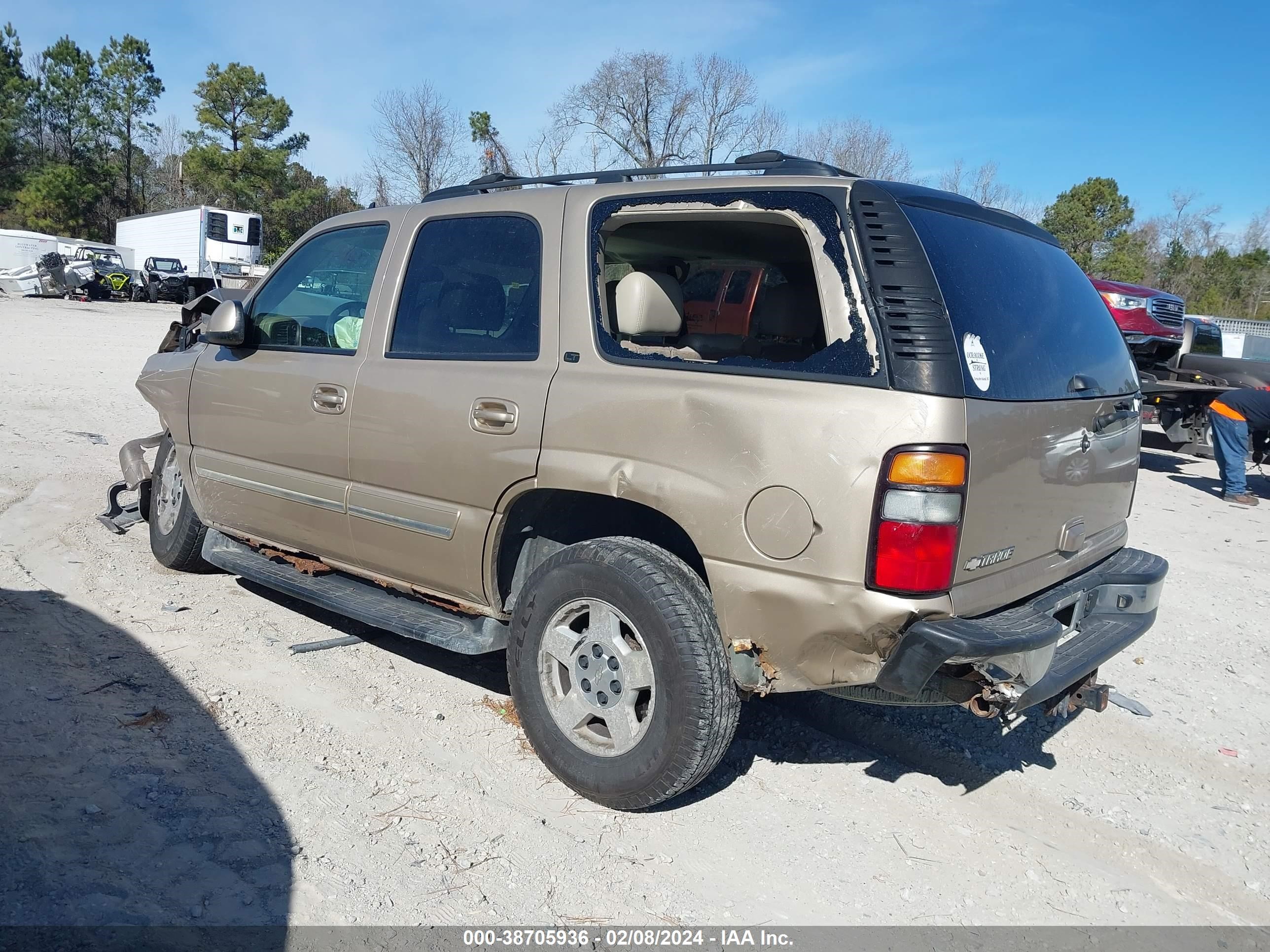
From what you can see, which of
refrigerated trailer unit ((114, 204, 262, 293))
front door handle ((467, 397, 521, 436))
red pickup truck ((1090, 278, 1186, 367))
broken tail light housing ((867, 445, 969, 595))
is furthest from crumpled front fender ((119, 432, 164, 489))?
refrigerated trailer unit ((114, 204, 262, 293))

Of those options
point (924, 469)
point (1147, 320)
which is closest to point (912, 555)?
point (924, 469)

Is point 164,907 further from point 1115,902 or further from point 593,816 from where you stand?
point 1115,902

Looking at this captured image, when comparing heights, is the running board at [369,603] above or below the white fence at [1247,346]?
below

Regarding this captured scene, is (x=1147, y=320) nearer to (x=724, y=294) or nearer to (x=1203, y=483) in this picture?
(x=1203, y=483)

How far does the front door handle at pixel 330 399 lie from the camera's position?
397 centimetres

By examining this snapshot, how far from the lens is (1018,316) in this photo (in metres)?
3.07

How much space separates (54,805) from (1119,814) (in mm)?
3660

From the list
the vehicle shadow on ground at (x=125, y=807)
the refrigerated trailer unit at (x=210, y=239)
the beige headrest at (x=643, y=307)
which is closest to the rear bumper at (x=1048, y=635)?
the beige headrest at (x=643, y=307)

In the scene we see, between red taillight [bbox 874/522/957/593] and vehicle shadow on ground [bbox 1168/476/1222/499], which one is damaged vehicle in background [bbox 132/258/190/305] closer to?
vehicle shadow on ground [bbox 1168/476/1222/499]

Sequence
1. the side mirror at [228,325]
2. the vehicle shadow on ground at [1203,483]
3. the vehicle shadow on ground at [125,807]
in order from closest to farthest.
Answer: the vehicle shadow on ground at [125,807] → the side mirror at [228,325] → the vehicle shadow on ground at [1203,483]

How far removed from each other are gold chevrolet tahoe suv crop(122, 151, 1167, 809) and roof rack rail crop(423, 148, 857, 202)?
21 mm

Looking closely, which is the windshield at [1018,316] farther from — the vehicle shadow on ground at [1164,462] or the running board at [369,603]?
the vehicle shadow on ground at [1164,462]

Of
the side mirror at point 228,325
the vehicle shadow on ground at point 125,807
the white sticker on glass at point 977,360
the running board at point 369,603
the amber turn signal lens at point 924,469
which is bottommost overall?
the vehicle shadow on ground at point 125,807

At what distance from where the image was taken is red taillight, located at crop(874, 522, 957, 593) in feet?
8.57
